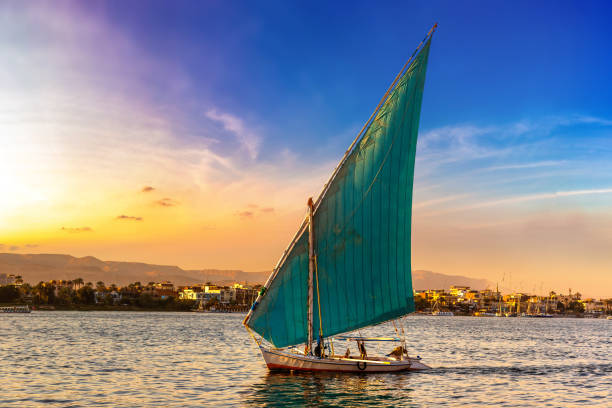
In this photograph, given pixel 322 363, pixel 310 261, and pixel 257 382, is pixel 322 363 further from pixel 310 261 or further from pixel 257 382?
pixel 310 261

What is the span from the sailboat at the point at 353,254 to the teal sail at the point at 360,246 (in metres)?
0.06

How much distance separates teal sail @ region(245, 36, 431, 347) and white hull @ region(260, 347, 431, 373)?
2.57 ft

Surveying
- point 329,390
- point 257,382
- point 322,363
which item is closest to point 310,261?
point 322,363

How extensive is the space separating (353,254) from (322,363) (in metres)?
6.43

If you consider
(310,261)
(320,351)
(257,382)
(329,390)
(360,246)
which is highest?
(360,246)

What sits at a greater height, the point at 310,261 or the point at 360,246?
the point at 360,246

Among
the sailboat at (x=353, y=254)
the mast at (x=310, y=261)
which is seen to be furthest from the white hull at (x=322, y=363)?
the mast at (x=310, y=261)

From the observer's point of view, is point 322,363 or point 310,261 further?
point 322,363

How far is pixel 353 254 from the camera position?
34219 mm

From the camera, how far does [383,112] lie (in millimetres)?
33219

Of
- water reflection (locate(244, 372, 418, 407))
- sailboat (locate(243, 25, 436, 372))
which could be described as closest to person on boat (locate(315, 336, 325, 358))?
sailboat (locate(243, 25, 436, 372))

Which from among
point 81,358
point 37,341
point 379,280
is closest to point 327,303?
point 379,280

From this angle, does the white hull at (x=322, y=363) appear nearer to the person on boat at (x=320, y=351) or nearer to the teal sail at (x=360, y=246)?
the person on boat at (x=320, y=351)

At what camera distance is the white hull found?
34.5 metres
